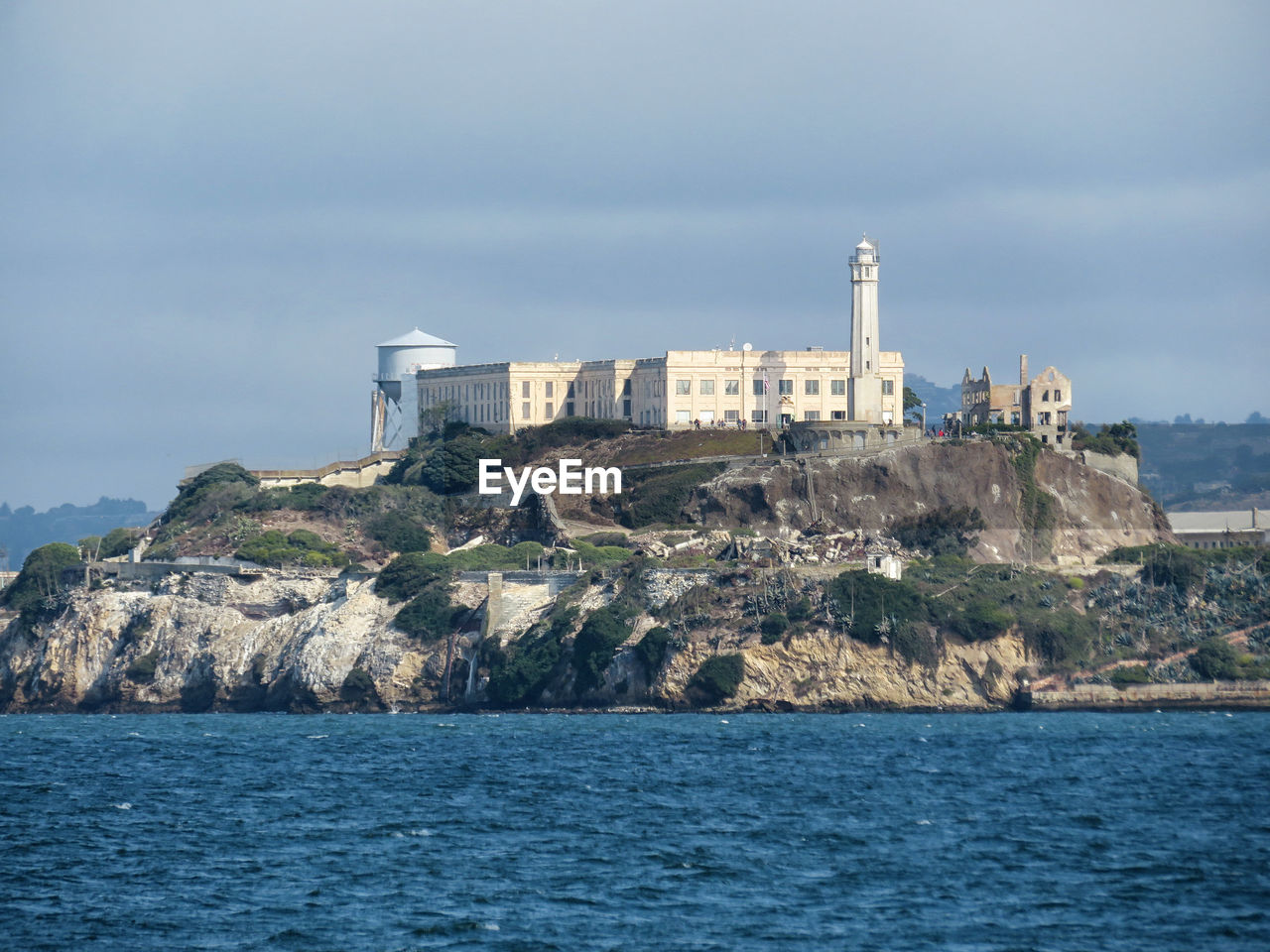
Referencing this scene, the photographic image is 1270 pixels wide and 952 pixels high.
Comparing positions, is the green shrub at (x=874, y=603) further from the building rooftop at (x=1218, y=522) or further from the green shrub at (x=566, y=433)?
the building rooftop at (x=1218, y=522)

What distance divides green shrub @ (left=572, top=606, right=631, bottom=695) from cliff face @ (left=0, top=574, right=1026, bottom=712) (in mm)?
605

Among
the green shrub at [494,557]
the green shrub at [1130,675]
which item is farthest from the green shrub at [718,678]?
the green shrub at [494,557]

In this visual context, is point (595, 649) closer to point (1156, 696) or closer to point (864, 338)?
point (1156, 696)

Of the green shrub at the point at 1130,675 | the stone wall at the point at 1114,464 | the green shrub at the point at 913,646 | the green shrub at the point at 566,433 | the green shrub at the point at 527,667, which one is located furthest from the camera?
the green shrub at the point at 566,433

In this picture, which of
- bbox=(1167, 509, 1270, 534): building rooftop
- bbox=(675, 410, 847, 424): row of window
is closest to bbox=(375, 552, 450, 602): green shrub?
bbox=(675, 410, 847, 424): row of window

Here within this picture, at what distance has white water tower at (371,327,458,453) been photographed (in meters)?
191

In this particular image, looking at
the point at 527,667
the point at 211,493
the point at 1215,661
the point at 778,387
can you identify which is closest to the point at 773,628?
the point at 527,667

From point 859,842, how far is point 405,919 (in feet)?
60.3

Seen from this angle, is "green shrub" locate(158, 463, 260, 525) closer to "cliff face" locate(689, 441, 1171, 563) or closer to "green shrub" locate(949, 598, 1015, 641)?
"cliff face" locate(689, 441, 1171, 563)

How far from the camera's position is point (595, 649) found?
120875 mm

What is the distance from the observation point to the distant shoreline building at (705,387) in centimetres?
15775

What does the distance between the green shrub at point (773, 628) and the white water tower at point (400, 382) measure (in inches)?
3018

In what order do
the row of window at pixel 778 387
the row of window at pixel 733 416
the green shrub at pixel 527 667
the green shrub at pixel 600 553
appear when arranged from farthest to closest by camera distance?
1. the row of window at pixel 778 387
2. the row of window at pixel 733 416
3. the green shrub at pixel 600 553
4. the green shrub at pixel 527 667

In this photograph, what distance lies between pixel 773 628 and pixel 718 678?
4.74 metres
